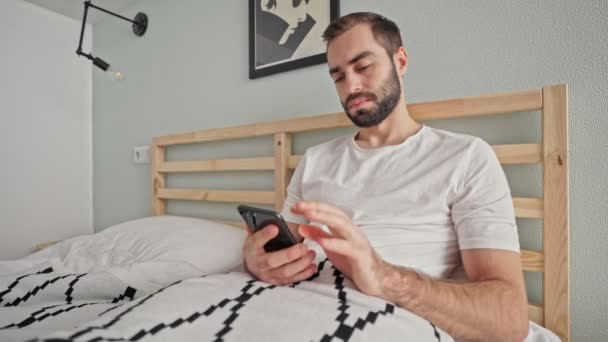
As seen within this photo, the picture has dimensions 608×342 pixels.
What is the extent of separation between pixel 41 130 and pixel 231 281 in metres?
1.81

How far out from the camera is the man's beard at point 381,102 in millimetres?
819

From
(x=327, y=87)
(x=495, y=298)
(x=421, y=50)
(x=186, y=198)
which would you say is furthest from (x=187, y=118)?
(x=495, y=298)

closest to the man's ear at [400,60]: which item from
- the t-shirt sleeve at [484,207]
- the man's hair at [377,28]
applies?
the man's hair at [377,28]

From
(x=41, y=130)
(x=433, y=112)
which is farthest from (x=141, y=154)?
(x=433, y=112)

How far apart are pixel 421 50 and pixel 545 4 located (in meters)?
0.30

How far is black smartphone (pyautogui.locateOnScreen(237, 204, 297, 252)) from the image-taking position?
58 cm

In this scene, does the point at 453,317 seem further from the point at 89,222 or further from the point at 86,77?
the point at 86,77

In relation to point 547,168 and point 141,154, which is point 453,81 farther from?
point 141,154

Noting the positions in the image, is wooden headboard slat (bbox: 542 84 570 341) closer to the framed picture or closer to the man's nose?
the man's nose

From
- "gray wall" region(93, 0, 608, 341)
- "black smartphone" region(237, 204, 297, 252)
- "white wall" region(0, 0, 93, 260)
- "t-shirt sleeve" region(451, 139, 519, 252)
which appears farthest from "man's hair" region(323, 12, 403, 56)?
"white wall" region(0, 0, 93, 260)

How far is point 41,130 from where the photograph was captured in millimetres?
1783

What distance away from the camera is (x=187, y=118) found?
61.7 inches

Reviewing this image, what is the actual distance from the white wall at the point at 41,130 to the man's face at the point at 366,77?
1.80m

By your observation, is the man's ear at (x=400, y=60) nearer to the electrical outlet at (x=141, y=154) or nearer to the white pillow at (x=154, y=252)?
the white pillow at (x=154, y=252)
